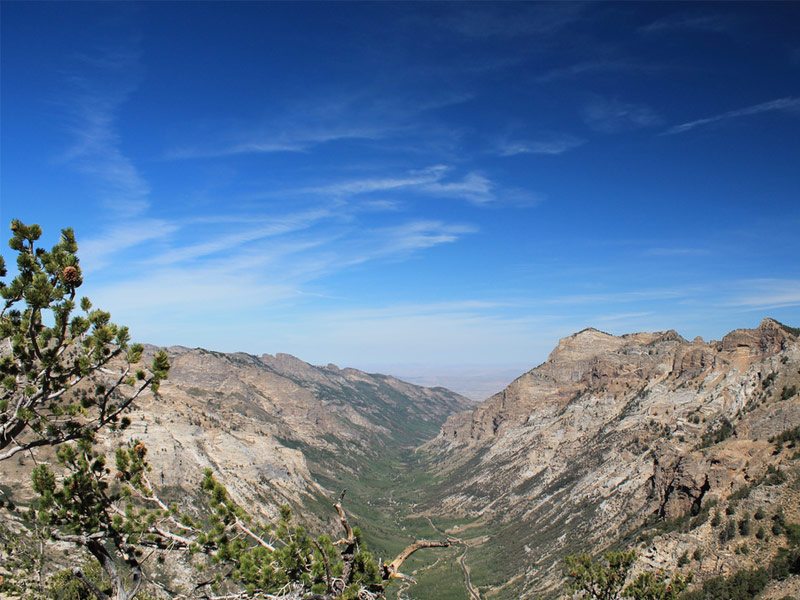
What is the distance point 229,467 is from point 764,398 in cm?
18259

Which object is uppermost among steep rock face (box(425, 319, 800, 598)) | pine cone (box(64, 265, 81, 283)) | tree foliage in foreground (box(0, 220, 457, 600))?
pine cone (box(64, 265, 81, 283))

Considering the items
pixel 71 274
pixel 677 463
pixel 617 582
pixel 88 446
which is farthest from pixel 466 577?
pixel 71 274

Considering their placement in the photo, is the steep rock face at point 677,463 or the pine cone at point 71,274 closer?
the pine cone at point 71,274

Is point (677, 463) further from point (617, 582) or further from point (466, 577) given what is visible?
point (617, 582)

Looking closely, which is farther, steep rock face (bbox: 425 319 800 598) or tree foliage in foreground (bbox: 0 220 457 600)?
steep rock face (bbox: 425 319 800 598)

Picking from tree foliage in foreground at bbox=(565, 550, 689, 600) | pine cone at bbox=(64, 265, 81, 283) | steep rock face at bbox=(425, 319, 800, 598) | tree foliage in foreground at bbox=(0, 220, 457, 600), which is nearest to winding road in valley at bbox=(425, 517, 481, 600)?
steep rock face at bbox=(425, 319, 800, 598)

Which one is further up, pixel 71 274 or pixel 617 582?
pixel 71 274

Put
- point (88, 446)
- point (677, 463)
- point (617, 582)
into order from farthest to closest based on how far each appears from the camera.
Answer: point (677, 463)
point (617, 582)
point (88, 446)

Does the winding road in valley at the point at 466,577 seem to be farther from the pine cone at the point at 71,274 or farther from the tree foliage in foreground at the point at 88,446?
the pine cone at the point at 71,274

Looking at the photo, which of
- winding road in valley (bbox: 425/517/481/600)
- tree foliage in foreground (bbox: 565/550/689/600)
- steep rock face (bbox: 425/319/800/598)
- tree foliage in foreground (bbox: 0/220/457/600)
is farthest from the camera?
winding road in valley (bbox: 425/517/481/600)

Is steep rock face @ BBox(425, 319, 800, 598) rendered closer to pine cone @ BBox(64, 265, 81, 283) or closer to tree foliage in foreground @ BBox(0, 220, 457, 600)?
tree foliage in foreground @ BBox(0, 220, 457, 600)

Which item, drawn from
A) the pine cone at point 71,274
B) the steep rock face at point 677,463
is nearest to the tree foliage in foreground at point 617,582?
the steep rock face at point 677,463

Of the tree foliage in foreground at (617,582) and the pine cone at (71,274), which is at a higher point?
the pine cone at (71,274)

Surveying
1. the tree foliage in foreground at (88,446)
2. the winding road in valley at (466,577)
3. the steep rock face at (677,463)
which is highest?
the tree foliage in foreground at (88,446)
